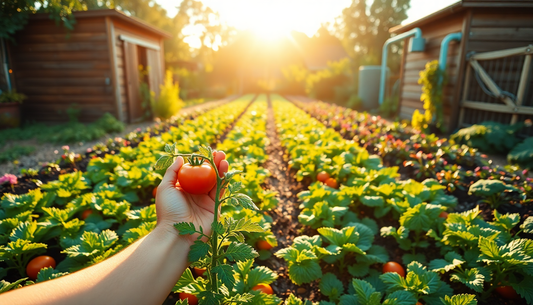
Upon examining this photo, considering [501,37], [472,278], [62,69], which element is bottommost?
[472,278]

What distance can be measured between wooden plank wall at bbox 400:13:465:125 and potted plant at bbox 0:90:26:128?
11.7 meters

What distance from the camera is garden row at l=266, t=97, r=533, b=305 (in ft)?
6.05

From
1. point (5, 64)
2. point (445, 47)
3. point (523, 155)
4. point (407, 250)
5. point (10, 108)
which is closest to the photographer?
point (407, 250)

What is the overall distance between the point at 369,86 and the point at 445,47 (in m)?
6.94

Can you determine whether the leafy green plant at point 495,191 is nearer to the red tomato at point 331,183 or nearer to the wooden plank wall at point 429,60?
the red tomato at point 331,183

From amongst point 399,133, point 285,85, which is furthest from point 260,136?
point 285,85

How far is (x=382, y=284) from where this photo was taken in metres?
2.09

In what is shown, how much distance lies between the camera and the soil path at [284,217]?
7.34 feet

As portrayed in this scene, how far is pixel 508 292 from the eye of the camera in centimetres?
199

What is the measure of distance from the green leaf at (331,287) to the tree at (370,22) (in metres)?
41.8

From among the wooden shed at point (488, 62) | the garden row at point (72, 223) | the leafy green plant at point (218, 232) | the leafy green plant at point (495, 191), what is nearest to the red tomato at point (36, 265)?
the garden row at point (72, 223)

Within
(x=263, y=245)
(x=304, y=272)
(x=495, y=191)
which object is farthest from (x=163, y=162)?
(x=495, y=191)

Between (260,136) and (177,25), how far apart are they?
38451mm

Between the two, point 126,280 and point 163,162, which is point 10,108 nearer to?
point 163,162
